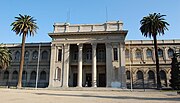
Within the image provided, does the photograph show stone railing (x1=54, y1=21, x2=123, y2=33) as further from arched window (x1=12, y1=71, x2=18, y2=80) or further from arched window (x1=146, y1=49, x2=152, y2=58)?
arched window (x1=12, y1=71, x2=18, y2=80)

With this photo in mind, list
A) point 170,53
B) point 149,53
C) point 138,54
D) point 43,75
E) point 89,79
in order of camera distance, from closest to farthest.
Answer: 1. point 89,79
2. point 170,53
3. point 149,53
4. point 138,54
5. point 43,75

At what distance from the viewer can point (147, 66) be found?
1654 inches

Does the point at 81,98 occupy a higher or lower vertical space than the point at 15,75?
→ lower

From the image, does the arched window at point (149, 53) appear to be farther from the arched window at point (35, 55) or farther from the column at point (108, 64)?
the arched window at point (35, 55)

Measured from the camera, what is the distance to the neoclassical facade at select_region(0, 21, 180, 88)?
36562 mm

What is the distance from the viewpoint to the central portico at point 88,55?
36188mm

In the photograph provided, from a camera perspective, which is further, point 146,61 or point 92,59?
point 146,61

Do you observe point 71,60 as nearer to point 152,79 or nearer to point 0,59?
point 0,59

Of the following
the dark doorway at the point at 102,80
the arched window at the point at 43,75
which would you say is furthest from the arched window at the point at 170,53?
the arched window at the point at 43,75

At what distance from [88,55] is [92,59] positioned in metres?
3.65

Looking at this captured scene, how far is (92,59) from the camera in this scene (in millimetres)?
36812

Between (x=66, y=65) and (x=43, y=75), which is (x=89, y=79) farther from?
(x=43, y=75)

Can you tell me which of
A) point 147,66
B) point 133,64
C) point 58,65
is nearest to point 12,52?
point 58,65

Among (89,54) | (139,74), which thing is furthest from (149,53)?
(89,54)
